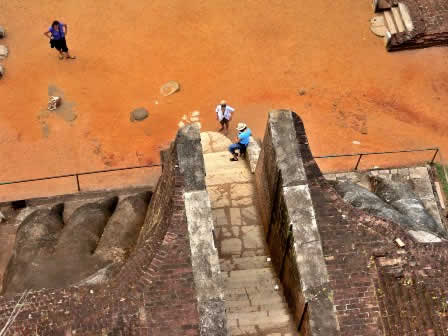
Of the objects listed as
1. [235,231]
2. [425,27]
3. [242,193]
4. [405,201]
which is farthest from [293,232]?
[425,27]

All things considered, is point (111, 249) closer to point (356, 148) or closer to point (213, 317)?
point (213, 317)

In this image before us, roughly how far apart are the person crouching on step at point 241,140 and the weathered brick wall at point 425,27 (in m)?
7.23

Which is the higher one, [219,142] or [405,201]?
[219,142]

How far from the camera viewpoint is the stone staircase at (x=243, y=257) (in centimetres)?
949

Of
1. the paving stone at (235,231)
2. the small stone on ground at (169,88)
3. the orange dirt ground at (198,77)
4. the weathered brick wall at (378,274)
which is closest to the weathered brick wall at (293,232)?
the weathered brick wall at (378,274)

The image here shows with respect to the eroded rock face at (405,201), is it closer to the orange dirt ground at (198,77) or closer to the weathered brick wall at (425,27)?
the orange dirt ground at (198,77)

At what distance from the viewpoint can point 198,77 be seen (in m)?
16.4

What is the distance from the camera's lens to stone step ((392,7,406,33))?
17.4m

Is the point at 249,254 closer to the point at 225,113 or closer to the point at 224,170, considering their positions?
the point at 224,170

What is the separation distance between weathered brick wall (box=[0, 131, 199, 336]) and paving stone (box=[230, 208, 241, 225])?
336 cm

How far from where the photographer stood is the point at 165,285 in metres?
8.18

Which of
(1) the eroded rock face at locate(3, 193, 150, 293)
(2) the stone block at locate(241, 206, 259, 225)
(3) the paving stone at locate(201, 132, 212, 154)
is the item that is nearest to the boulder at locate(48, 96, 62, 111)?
(1) the eroded rock face at locate(3, 193, 150, 293)

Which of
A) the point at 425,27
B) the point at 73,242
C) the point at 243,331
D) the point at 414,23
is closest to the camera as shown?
the point at 243,331

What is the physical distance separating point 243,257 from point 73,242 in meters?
3.53
